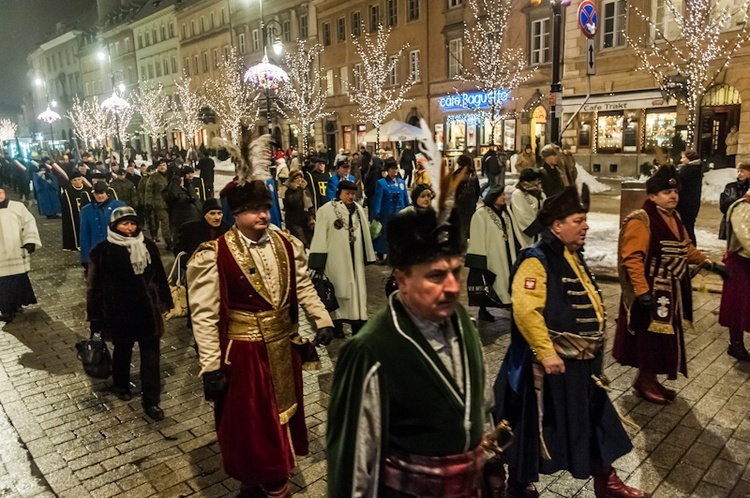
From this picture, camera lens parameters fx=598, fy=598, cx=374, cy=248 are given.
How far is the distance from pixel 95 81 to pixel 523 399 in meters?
83.9

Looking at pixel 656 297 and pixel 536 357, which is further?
pixel 656 297

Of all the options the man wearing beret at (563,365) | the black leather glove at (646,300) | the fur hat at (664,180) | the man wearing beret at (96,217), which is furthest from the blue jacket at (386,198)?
the man wearing beret at (563,365)

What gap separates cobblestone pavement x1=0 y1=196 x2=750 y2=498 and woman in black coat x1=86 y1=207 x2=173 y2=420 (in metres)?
0.48

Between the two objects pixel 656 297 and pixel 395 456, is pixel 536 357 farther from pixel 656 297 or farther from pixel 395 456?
pixel 656 297

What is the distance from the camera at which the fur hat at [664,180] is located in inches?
187

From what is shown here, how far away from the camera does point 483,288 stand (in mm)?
7270

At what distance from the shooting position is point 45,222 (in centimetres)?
1961

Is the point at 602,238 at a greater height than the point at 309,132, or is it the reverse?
the point at 309,132

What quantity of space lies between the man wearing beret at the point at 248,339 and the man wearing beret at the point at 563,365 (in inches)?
49.5

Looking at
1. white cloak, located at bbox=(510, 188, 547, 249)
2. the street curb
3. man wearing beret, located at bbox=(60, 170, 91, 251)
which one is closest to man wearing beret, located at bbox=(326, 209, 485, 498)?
white cloak, located at bbox=(510, 188, 547, 249)

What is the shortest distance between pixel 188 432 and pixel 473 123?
94.6ft

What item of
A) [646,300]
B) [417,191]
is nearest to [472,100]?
[417,191]

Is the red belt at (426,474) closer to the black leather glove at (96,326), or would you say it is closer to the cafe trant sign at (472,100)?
the black leather glove at (96,326)

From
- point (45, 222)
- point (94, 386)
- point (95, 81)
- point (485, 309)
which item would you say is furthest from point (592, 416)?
point (95, 81)
